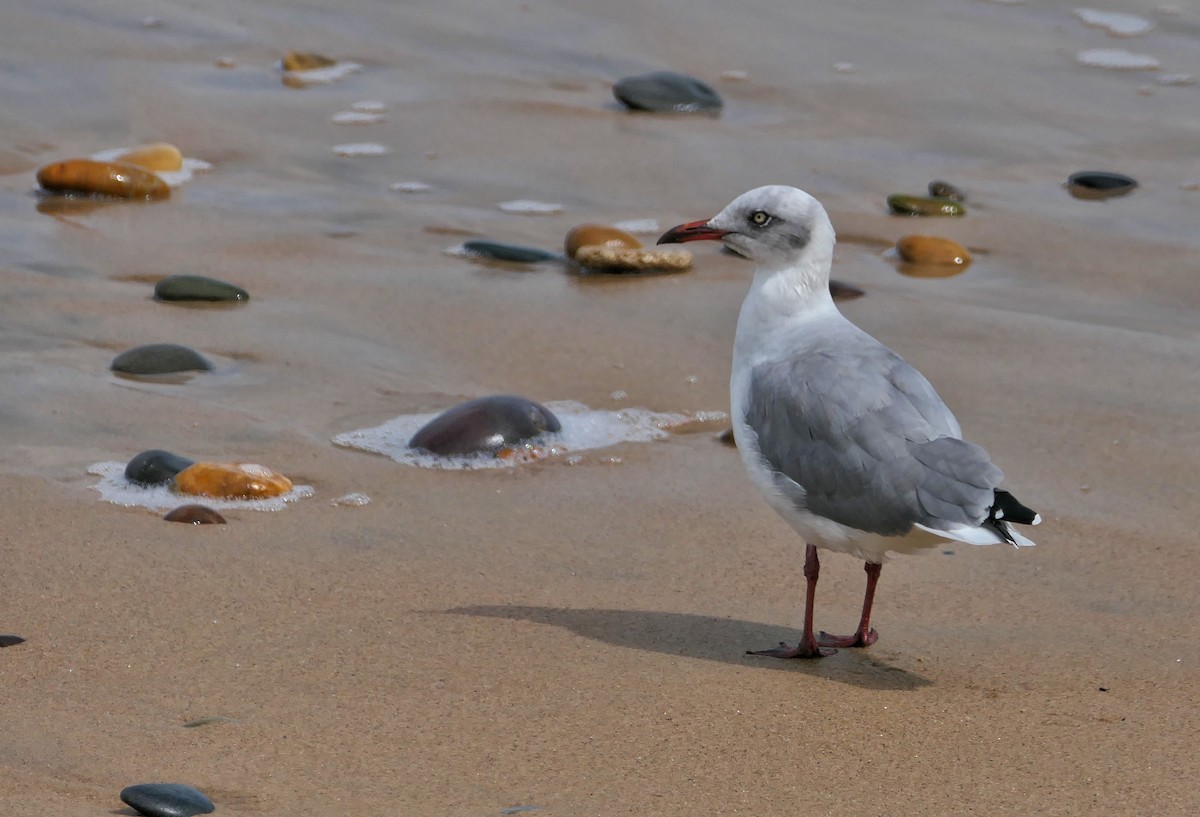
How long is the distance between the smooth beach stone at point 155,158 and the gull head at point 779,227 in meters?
4.15

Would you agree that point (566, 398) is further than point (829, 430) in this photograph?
Yes

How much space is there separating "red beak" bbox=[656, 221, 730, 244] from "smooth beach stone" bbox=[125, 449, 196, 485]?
1.61 meters

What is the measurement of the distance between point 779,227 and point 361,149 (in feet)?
14.1

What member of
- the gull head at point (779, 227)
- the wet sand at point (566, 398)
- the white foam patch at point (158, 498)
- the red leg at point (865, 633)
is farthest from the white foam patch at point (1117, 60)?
the white foam patch at point (158, 498)

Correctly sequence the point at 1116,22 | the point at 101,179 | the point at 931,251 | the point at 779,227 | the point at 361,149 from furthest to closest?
the point at 1116,22 → the point at 361,149 → the point at 101,179 → the point at 931,251 → the point at 779,227

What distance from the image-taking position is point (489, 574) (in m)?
4.32

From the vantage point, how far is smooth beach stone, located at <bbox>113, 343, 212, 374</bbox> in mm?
5641

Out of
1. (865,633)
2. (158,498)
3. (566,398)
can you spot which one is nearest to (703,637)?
(865,633)

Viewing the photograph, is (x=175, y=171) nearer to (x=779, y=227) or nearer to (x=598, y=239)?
(x=598, y=239)

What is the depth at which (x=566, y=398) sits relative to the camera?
5723 mm

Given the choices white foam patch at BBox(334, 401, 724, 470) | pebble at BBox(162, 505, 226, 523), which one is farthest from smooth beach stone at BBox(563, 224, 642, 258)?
pebble at BBox(162, 505, 226, 523)

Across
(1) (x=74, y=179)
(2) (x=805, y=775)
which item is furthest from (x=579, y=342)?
(2) (x=805, y=775)

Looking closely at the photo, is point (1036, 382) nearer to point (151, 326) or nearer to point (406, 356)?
point (406, 356)

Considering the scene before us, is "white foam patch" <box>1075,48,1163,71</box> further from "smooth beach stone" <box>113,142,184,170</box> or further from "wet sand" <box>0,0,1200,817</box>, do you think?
"smooth beach stone" <box>113,142,184,170</box>
